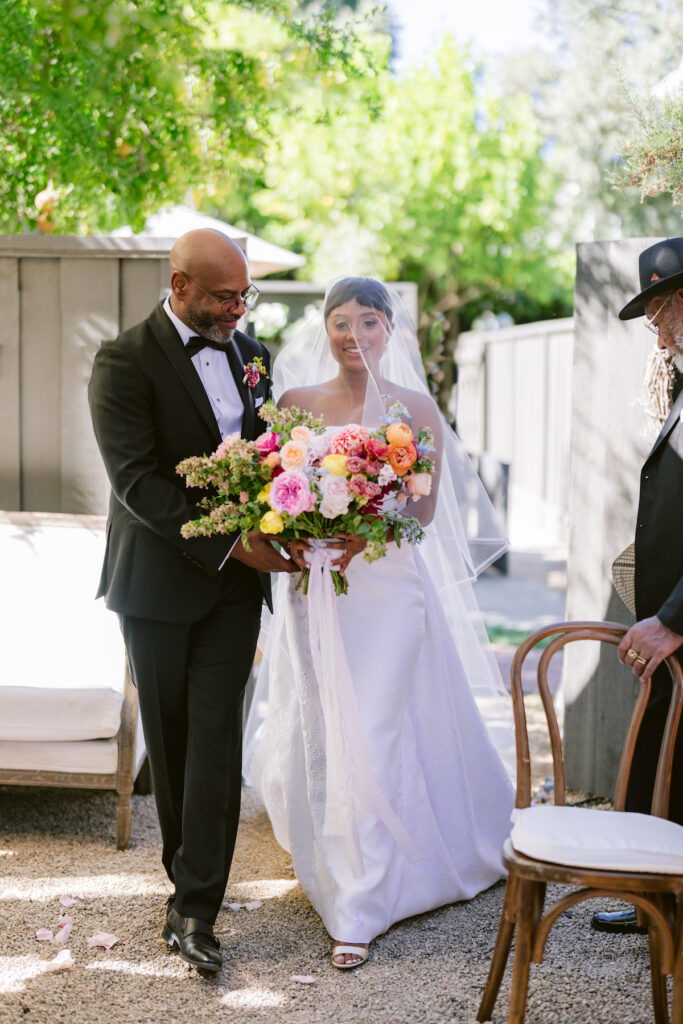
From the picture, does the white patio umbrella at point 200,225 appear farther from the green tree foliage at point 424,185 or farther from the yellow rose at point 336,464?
the green tree foliage at point 424,185

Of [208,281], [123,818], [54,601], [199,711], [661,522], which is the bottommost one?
[123,818]

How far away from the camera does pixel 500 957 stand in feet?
10.3

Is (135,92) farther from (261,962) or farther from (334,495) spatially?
(261,962)

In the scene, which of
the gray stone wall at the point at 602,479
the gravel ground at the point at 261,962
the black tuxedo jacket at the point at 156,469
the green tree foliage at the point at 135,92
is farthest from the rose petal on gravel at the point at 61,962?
the green tree foliage at the point at 135,92

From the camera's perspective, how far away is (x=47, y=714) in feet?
14.7

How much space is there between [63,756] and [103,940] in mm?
977

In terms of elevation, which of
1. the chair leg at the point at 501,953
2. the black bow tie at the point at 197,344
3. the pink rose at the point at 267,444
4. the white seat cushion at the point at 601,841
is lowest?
the chair leg at the point at 501,953

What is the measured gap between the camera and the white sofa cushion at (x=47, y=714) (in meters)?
4.48

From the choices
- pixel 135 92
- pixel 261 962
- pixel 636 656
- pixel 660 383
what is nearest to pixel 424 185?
pixel 135 92

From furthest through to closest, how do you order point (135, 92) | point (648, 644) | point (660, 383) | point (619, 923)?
point (135, 92) → point (660, 383) → point (619, 923) → point (648, 644)

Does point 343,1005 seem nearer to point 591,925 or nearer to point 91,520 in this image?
point 591,925

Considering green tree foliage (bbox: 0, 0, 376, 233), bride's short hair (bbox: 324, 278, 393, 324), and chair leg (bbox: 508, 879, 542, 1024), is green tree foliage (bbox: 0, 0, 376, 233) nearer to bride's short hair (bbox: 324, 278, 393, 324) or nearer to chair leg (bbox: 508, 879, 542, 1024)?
bride's short hair (bbox: 324, 278, 393, 324)

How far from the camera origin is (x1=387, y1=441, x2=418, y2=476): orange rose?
340 cm

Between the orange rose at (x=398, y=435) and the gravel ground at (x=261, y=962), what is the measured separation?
5.53 feet
